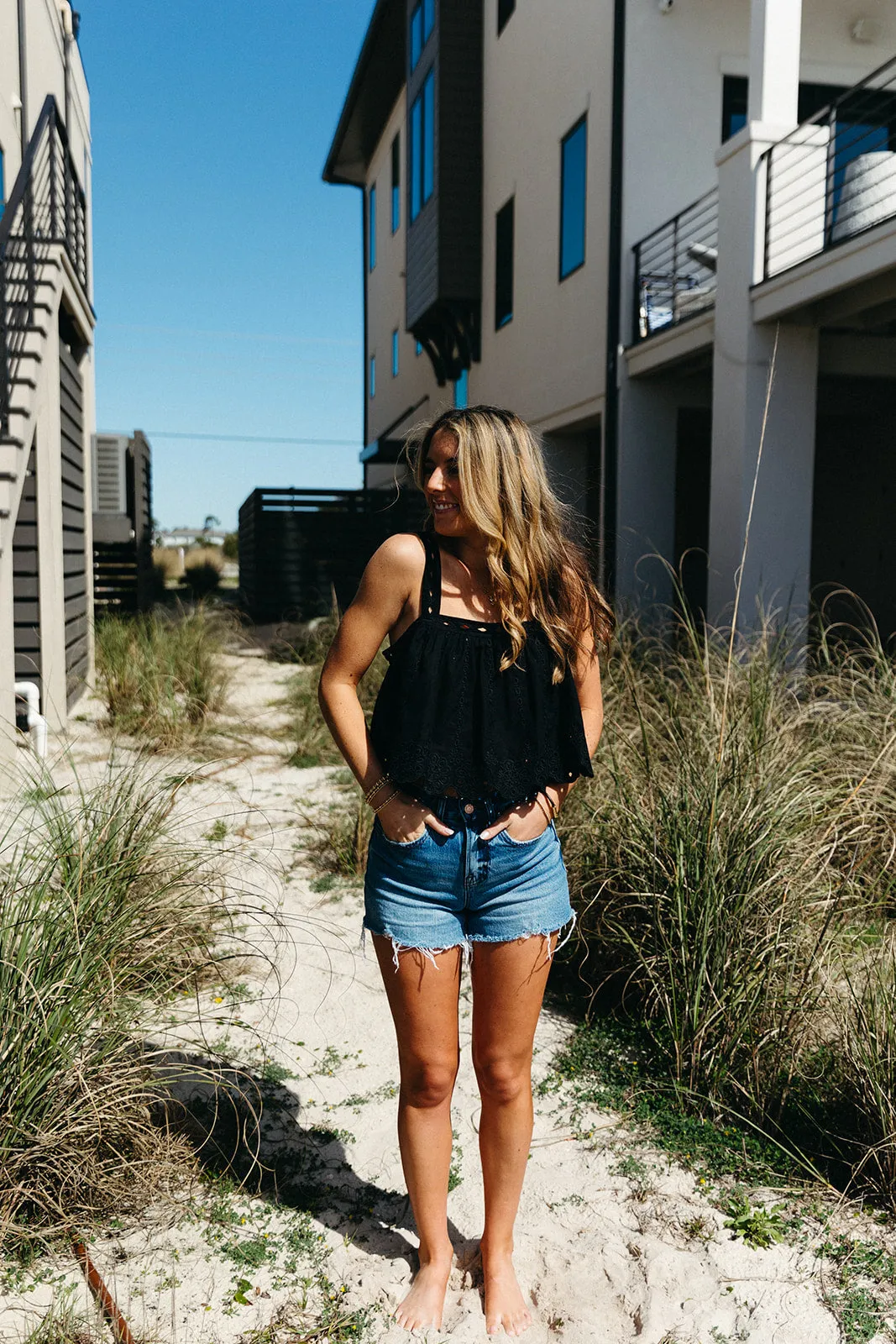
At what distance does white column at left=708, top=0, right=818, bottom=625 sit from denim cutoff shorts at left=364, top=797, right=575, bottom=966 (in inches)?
239

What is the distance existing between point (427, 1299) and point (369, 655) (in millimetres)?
1423

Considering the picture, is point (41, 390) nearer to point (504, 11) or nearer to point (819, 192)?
point (819, 192)

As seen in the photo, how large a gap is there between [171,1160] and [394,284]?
63.0 feet

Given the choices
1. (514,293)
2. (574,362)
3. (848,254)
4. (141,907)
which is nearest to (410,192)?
(514,293)

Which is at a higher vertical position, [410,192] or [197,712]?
[410,192]

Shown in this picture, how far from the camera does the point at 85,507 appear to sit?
10.5 meters

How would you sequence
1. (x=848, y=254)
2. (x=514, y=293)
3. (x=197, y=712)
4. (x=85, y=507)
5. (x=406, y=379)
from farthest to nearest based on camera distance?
(x=406, y=379)
(x=514, y=293)
(x=85, y=507)
(x=197, y=712)
(x=848, y=254)

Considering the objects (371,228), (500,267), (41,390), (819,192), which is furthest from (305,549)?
(371,228)

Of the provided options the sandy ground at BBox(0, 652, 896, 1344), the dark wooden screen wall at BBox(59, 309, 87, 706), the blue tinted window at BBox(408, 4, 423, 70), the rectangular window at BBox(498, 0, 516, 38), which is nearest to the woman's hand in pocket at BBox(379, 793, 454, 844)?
the sandy ground at BBox(0, 652, 896, 1344)

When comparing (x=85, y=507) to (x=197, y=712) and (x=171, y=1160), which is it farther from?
(x=171, y=1160)

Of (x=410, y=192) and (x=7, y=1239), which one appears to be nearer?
(x=7, y=1239)

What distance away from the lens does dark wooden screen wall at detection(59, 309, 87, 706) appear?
29.3 ft

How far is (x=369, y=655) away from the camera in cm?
216

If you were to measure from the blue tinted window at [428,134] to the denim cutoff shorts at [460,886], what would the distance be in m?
14.3
